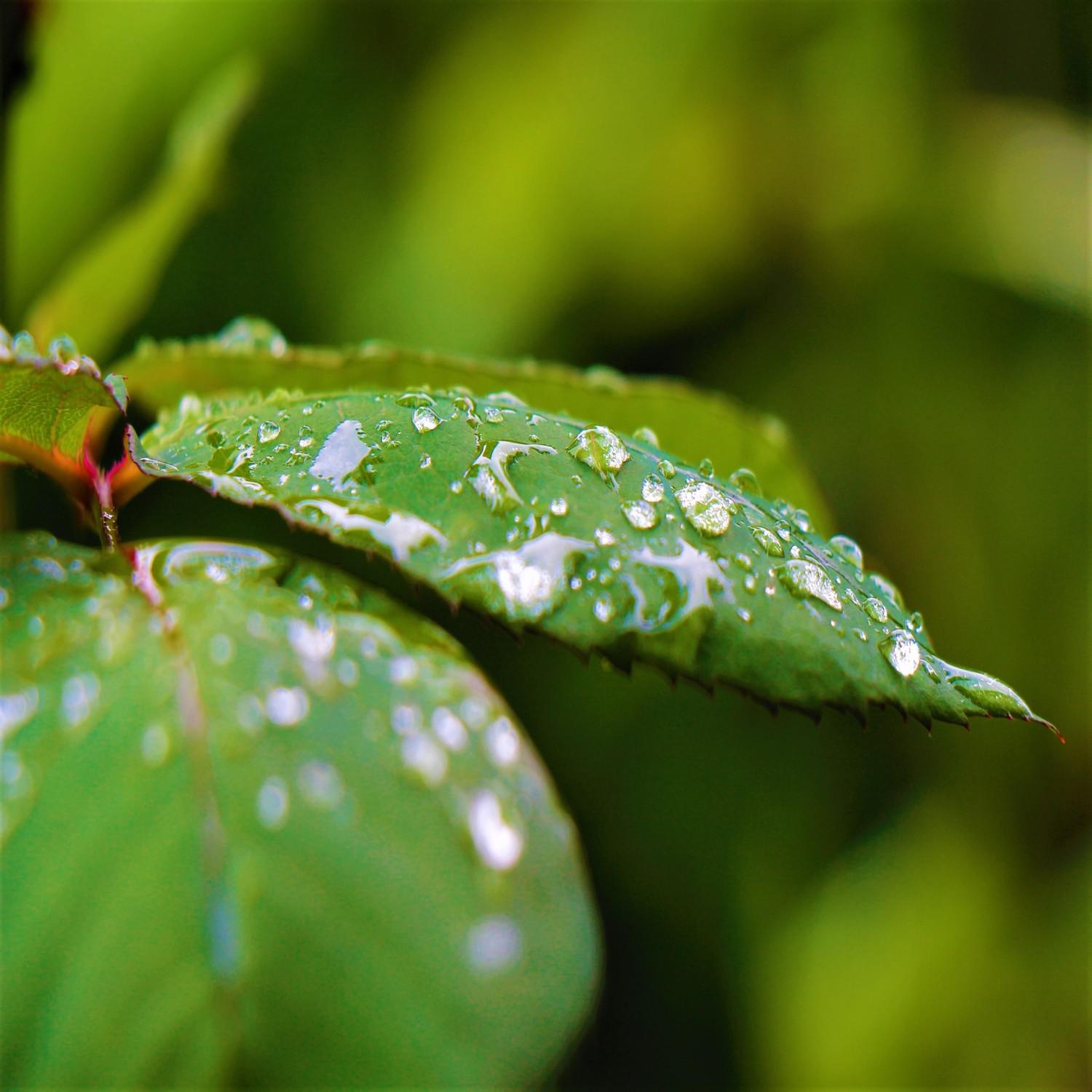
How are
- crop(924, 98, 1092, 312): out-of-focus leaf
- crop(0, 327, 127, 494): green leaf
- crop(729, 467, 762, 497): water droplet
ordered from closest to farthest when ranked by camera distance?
crop(0, 327, 127, 494): green leaf < crop(729, 467, 762, 497): water droplet < crop(924, 98, 1092, 312): out-of-focus leaf

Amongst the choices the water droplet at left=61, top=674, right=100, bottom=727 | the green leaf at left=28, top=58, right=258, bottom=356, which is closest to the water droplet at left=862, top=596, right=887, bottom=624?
the water droplet at left=61, top=674, right=100, bottom=727

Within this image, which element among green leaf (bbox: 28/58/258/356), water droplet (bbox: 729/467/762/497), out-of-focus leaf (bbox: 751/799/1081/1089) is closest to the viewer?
water droplet (bbox: 729/467/762/497)

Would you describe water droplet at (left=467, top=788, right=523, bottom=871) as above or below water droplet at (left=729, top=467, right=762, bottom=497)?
below

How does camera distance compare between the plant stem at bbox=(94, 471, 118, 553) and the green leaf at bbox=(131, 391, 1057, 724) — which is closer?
the green leaf at bbox=(131, 391, 1057, 724)

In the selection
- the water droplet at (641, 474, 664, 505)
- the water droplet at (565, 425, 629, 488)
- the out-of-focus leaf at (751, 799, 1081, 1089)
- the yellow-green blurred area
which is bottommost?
the out-of-focus leaf at (751, 799, 1081, 1089)

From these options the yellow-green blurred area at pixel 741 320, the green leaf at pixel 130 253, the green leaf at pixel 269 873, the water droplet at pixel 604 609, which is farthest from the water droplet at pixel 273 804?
the yellow-green blurred area at pixel 741 320

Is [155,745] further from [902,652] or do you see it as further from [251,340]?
[251,340]

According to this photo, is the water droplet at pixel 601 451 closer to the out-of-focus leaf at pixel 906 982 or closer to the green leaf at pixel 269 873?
the green leaf at pixel 269 873

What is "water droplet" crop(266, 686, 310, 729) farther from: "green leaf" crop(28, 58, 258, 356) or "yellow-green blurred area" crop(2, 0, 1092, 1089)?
"yellow-green blurred area" crop(2, 0, 1092, 1089)

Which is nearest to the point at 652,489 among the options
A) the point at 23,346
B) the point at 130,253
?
the point at 23,346
